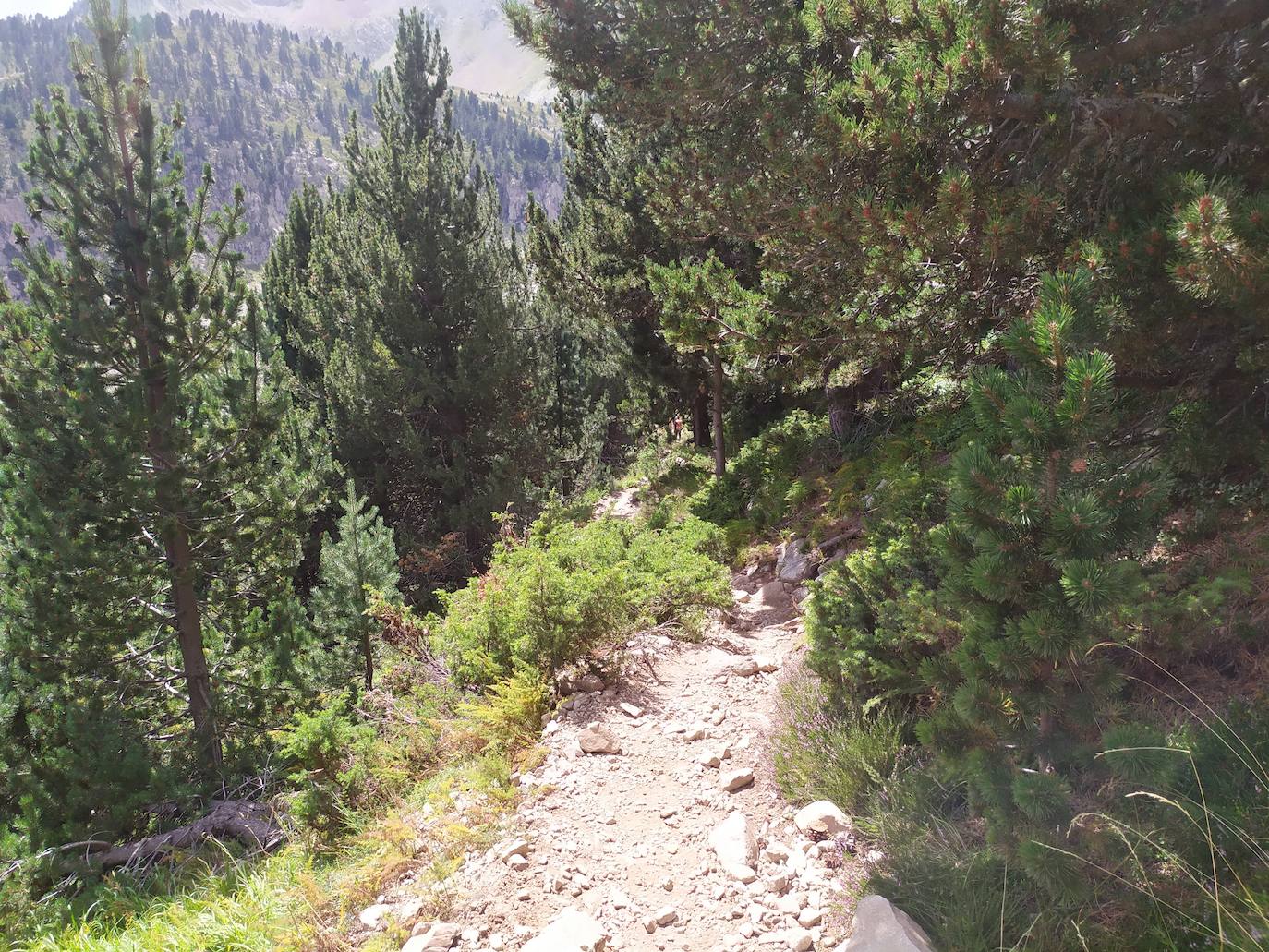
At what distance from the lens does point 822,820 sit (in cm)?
327

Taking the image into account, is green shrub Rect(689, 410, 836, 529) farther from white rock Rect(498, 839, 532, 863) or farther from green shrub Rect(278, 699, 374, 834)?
white rock Rect(498, 839, 532, 863)

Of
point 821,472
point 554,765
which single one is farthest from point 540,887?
point 821,472

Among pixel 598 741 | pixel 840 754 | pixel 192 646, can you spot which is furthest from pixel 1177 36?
pixel 192 646

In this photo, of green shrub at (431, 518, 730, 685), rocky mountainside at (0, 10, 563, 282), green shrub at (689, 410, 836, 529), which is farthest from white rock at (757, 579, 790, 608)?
rocky mountainside at (0, 10, 563, 282)

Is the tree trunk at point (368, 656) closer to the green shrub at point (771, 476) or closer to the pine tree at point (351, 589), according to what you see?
the pine tree at point (351, 589)

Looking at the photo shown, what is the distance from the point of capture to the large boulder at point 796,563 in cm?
752

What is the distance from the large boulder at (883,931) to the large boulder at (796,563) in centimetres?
496

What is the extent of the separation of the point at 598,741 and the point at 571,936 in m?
1.48

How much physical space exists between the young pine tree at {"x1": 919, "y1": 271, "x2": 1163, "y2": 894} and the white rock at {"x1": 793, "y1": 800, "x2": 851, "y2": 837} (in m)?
0.79

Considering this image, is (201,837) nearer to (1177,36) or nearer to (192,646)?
(192,646)

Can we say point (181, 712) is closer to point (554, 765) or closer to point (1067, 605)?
point (554, 765)

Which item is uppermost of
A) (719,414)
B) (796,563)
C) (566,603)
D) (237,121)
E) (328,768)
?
(237,121)

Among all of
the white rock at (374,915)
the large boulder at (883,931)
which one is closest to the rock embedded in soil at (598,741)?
the white rock at (374,915)

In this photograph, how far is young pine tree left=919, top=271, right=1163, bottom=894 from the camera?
7.02ft
